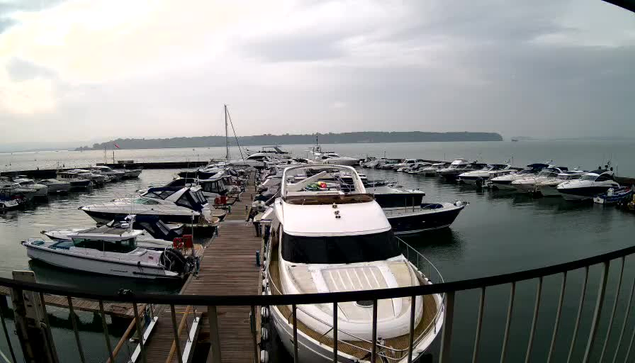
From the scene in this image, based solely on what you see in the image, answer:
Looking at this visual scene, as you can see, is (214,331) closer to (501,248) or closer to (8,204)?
(501,248)

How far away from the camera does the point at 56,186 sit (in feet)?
130

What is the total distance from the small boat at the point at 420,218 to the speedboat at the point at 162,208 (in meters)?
11.8

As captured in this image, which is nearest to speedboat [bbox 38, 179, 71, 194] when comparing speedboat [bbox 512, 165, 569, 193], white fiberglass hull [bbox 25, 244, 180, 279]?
white fiberglass hull [bbox 25, 244, 180, 279]

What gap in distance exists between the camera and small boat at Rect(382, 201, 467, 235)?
20.3 m

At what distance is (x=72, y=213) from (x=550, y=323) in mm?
34055

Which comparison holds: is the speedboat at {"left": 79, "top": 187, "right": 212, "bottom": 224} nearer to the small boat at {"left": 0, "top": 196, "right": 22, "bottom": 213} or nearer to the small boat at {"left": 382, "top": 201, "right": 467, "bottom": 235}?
the small boat at {"left": 382, "top": 201, "right": 467, "bottom": 235}

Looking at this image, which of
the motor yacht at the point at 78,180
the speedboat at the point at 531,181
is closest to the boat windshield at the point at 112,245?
the motor yacht at the point at 78,180

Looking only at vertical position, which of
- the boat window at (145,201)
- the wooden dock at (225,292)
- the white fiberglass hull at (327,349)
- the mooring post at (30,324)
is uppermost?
the mooring post at (30,324)

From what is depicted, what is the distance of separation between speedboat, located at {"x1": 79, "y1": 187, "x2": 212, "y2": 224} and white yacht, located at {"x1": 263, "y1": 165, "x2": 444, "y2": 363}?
13.1m

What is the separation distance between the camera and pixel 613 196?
27.9 meters

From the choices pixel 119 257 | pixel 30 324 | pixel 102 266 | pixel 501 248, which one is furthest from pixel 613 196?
pixel 30 324

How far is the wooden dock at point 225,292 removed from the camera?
7.58m

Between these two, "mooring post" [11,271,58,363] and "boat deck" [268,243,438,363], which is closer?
"mooring post" [11,271,58,363]

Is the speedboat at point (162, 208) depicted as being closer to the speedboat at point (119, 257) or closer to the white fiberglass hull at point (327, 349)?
the speedboat at point (119, 257)
